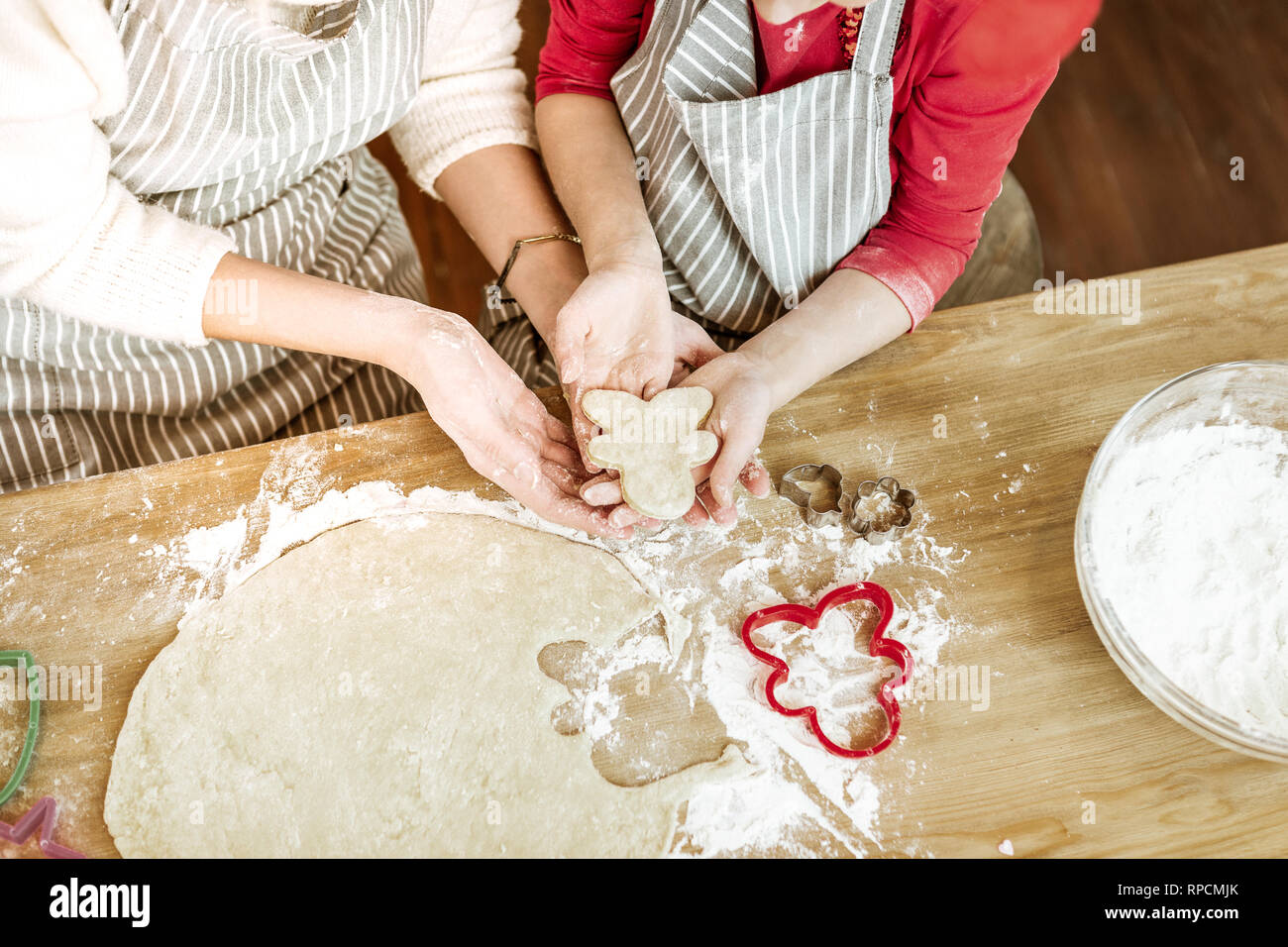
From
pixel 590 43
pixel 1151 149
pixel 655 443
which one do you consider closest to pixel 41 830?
pixel 655 443

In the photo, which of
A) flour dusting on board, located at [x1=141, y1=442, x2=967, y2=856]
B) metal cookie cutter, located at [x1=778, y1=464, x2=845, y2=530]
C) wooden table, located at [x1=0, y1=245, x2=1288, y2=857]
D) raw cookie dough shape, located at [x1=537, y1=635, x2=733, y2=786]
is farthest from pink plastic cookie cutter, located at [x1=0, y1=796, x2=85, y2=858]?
metal cookie cutter, located at [x1=778, y1=464, x2=845, y2=530]

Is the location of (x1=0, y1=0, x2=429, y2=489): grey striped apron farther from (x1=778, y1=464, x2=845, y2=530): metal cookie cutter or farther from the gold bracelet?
(x1=778, y1=464, x2=845, y2=530): metal cookie cutter

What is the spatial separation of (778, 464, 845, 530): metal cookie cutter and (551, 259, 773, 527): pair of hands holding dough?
30 mm

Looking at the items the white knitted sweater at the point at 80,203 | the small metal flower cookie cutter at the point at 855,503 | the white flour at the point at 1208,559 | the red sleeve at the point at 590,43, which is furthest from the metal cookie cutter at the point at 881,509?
the white knitted sweater at the point at 80,203

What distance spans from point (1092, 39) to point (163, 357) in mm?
2998

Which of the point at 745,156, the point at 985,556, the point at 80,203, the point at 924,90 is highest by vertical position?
the point at 924,90

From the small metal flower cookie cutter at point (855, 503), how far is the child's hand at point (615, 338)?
24cm

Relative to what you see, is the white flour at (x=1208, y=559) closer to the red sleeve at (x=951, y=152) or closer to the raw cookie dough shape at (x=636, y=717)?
the red sleeve at (x=951, y=152)

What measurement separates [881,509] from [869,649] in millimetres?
184

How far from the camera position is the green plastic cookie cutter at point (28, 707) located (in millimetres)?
978

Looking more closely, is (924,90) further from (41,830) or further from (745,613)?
(41,830)

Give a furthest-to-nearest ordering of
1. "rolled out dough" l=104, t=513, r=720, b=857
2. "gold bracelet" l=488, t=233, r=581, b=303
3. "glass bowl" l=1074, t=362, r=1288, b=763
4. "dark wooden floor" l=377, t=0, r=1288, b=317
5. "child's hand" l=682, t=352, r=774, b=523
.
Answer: "dark wooden floor" l=377, t=0, r=1288, b=317, "gold bracelet" l=488, t=233, r=581, b=303, "child's hand" l=682, t=352, r=774, b=523, "rolled out dough" l=104, t=513, r=720, b=857, "glass bowl" l=1074, t=362, r=1288, b=763

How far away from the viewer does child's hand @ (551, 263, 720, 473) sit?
119 centimetres

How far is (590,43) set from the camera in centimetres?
137
